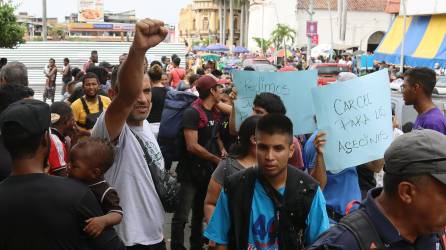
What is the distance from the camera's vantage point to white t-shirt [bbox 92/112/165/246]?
3.45 meters

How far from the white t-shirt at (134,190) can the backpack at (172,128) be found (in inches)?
81.3

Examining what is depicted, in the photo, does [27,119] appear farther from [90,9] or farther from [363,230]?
[90,9]

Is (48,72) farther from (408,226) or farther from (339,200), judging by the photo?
(408,226)

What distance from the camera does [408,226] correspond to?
81.7 inches

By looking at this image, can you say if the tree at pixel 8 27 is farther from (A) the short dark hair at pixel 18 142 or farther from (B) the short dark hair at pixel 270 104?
(A) the short dark hair at pixel 18 142

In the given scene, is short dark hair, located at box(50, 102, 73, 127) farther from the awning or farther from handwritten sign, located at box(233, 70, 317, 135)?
the awning

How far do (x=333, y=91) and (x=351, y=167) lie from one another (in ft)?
2.01

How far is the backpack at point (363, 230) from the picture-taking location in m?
1.99

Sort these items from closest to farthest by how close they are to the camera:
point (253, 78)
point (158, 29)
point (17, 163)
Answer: point (17, 163) < point (158, 29) < point (253, 78)

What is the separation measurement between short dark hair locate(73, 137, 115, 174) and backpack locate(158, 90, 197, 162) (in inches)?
96.0

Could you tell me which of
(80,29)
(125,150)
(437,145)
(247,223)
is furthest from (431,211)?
(80,29)

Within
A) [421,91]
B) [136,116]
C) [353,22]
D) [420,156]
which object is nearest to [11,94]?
[136,116]

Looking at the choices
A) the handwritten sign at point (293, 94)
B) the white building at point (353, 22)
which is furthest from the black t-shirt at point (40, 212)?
the white building at point (353, 22)

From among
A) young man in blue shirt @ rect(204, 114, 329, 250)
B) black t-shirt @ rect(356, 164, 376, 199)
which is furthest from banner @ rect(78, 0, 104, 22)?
young man in blue shirt @ rect(204, 114, 329, 250)
